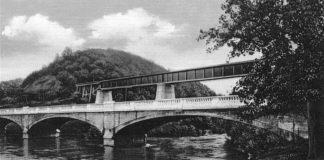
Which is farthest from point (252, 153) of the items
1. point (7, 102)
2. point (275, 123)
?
point (7, 102)

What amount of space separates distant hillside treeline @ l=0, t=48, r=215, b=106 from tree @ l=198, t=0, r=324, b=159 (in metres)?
58.4

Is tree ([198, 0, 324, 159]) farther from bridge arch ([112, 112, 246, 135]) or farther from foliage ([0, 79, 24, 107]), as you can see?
foliage ([0, 79, 24, 107])

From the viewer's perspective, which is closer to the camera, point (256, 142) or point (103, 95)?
point (256, 142)

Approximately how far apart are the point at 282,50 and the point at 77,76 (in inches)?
3365

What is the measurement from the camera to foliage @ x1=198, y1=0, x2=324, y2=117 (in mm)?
16984

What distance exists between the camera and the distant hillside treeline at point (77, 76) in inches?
3496

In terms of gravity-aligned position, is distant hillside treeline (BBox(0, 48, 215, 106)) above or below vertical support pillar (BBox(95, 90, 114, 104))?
above

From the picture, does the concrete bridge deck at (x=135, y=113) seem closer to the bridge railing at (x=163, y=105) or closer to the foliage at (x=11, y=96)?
the bridge railing at (x=163, y=105)

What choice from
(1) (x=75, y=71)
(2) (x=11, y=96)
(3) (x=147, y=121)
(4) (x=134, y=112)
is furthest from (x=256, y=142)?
(2) (x=11, y=96)

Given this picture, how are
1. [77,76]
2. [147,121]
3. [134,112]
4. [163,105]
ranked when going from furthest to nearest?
[77,76]
[147,121]
[134,112]
[163,105]

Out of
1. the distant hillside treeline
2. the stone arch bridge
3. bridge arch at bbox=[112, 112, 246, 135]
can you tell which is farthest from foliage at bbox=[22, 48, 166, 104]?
bridge arch at bbox=[112, 112, 246, 135]

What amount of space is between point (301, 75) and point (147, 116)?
22.6 metres

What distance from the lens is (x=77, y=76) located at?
326ft

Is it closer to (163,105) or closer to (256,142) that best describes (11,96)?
(163,105)
